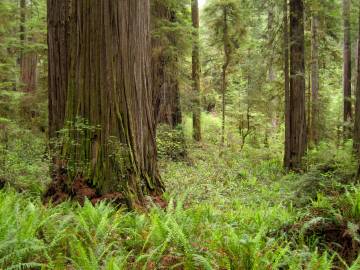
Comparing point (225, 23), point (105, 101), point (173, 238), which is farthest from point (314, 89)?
point (173, 238)

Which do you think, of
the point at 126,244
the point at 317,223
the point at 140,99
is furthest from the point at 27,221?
the point at 317,223

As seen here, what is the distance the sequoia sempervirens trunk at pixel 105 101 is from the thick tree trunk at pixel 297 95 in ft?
30.1

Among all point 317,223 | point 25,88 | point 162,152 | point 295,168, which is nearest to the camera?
point 317,223

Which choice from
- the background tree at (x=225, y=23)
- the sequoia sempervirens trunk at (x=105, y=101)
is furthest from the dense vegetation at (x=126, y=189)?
the background tree at (x=225, y=23)

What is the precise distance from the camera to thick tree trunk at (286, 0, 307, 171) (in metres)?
14.2

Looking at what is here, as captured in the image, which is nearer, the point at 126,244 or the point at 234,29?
the point at 126,244

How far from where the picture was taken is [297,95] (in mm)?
14352

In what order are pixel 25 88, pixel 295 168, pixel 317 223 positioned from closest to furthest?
1. pixel 317 223
2. pixel 295 168
3. pixel 25 88

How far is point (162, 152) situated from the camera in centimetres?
1326

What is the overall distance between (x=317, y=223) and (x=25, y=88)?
16.7 meters

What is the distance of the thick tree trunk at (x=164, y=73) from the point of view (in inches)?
537

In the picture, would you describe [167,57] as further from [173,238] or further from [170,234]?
[170,234]

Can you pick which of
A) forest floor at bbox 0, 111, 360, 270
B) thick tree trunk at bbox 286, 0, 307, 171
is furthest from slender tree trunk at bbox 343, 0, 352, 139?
forest floor at bbox 0, 111, 360, 270

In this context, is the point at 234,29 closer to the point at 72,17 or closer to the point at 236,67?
the point at 236,67
